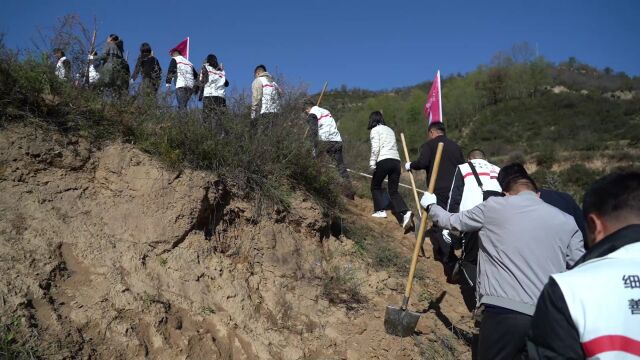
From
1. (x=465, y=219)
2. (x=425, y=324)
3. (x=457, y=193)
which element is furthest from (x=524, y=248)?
(x=425, y=324)

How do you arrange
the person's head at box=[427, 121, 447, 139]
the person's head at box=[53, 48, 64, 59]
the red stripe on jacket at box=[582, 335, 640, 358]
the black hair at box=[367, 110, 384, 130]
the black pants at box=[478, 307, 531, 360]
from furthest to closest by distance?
1. the black hair at box=[367, 110, 384, 130]
2. the person's head at box=[427, 121, 447, 139]
3. the person's head at box=[53, 48, 64, 59]
4. the black pants at box=[478, 307, 531, 360]
5. the red stripe on jacket at box=[582, 335, 640, 358]

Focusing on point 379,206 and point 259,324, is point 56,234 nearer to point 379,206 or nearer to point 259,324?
point 259,324

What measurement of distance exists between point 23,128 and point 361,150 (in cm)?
726

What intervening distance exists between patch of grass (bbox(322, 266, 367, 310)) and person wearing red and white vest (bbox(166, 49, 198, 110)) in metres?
3.05

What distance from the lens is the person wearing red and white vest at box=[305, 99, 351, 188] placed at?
622 centimetres

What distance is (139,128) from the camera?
→ 14.8 ft

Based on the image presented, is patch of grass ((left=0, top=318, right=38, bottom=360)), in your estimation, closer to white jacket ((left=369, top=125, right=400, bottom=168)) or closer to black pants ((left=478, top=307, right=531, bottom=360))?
black pants ((left=478, top=307, right=531, bottom=360))

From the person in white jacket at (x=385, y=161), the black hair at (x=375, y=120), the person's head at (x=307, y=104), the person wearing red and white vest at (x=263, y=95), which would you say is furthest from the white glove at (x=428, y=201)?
the black hair at (x=375, y=120)

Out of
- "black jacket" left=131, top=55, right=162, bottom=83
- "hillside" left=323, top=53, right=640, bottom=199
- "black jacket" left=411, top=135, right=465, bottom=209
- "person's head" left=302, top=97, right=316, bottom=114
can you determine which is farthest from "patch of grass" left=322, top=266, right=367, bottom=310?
"hillside" left=323, top=53, right=640, bottom=199

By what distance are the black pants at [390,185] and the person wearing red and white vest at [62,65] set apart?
386cm

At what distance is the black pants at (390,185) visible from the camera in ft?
21.1

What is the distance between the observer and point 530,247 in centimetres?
273

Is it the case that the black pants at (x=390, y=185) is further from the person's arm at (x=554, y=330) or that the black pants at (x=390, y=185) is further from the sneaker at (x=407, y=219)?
the person's arm at (x=554, y=330)

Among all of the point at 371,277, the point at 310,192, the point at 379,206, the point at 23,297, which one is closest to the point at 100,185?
the point at 23,297
